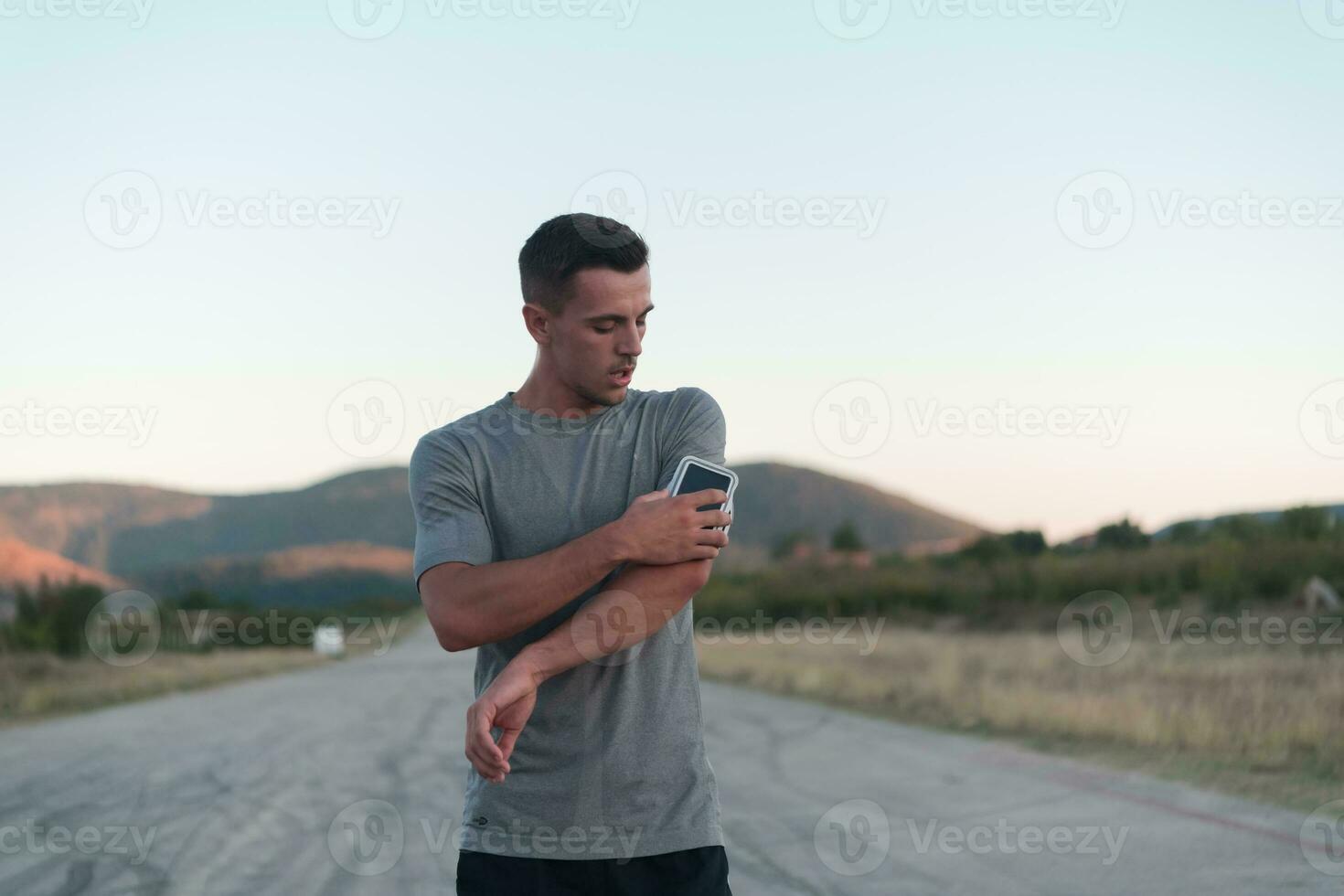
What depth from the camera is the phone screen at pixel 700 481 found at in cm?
263

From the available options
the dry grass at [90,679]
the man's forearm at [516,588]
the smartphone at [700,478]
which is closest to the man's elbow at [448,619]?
the man's forearm at [516,588]

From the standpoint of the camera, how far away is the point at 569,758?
267cm

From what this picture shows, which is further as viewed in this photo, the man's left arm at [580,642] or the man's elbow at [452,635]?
the man's elbow at [452,635]

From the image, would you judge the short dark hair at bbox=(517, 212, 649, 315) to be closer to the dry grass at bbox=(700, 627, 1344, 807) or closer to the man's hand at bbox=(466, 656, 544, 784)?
the man's hand at bbox=(466, 656, 544, 784)

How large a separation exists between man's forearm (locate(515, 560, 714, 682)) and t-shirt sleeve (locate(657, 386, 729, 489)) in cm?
19

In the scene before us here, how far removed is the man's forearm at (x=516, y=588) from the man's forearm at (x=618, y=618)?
0.05 metres

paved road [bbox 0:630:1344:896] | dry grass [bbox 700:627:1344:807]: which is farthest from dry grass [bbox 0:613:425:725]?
dry grass [bbox 700:627:1344:807]

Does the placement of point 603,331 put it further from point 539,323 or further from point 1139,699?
point 1139,699

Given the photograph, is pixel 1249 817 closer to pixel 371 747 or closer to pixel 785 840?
pixel 785 840

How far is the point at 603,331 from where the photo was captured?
8.95ft

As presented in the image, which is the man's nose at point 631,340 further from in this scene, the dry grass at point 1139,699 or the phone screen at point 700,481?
the dry grass at point 1139,699

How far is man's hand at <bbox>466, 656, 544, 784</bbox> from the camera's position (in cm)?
252

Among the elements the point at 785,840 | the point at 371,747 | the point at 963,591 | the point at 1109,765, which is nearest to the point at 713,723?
the point at 371,747

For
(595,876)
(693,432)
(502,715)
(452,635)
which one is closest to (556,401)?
(693,432)
